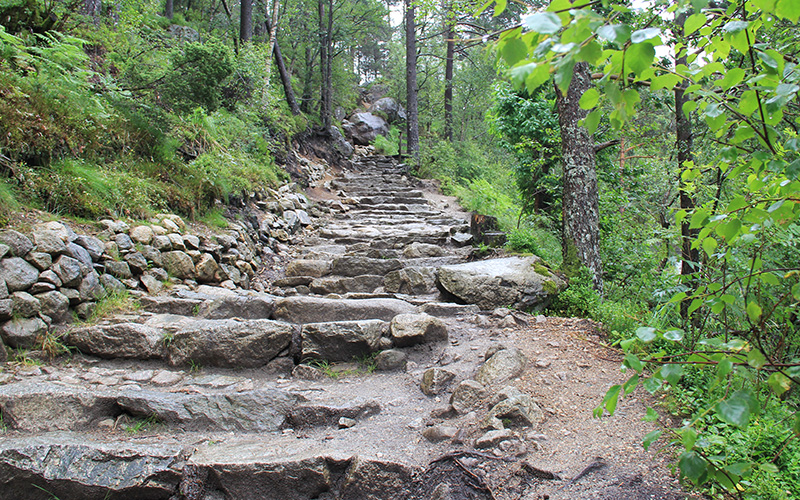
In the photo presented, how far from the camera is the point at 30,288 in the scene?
12.1 feet

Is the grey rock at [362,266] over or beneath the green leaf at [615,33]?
beneath

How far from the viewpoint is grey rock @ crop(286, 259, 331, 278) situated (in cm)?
697

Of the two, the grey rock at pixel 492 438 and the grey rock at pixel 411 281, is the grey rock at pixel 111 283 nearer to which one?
the grey rock at pixel 411 281

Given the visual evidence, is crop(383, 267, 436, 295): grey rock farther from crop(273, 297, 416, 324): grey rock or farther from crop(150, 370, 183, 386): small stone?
crop(150, 370, 183, 386): small stone

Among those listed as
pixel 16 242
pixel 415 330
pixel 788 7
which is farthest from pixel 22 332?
pixel 788 7

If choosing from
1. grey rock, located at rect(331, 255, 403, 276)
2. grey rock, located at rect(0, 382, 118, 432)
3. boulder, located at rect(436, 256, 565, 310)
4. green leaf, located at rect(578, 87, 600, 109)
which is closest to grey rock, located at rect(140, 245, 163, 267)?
grey rock, located at rect(0, 382, 118, 432)

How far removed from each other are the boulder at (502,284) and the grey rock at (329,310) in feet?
2.53

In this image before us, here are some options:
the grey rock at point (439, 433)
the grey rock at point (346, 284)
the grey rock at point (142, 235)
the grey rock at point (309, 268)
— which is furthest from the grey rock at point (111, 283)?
the grey rock at point (439, 433)

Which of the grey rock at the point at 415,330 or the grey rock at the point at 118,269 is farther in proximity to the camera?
the grey rock at the point at 118,269

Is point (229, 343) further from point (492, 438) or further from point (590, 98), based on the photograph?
point (590, 98)

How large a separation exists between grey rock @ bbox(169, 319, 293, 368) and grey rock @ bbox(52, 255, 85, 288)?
1.10 metres

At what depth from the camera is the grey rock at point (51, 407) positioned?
113 inches

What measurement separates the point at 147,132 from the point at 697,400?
715cm

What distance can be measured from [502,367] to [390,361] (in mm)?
1140
